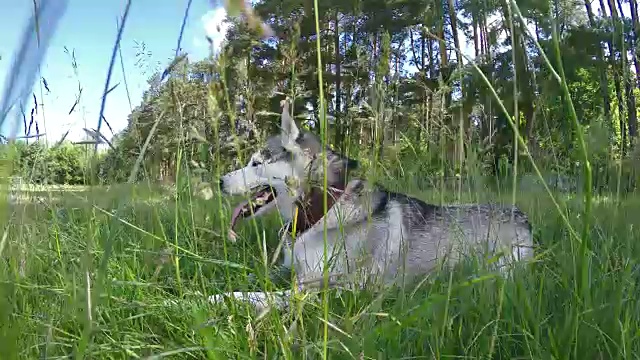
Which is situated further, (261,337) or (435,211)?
(435,211)

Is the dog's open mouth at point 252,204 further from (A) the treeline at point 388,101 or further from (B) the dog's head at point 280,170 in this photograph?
(A) the treeline at point 388,101

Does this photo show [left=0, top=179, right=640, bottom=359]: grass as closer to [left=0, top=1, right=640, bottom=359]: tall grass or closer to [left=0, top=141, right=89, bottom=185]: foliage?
[left=0, top=1, right=640, bottom=359]: tall grass

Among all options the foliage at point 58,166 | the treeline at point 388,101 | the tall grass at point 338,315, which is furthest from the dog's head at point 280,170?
the tall grass at point 338,315

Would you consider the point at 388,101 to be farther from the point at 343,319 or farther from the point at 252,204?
the point at 343,319

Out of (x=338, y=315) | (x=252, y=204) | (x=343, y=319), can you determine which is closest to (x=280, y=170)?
(x=252, y=204)

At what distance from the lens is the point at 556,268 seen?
1.71 metres

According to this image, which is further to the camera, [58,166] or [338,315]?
[58,166]

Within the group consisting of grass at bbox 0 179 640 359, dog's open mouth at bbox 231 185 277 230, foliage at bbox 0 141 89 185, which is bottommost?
grass at bbox 0 179 640 359

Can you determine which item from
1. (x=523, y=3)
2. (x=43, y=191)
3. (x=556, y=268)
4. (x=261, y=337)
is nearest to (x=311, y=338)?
(x=261, y=337)

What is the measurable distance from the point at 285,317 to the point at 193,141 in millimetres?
712

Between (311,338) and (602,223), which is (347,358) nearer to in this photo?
(311,338)

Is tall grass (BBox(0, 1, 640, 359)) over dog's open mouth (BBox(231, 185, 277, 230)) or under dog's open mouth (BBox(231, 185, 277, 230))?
under

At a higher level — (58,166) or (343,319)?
(58,166)

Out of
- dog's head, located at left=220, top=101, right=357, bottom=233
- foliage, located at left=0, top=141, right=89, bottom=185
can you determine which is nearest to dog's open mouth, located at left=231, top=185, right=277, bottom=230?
dog's head, located at left=220, top=101, right=357, bottom=233
